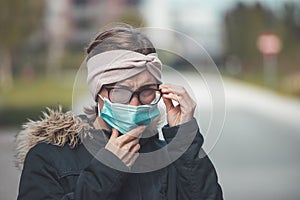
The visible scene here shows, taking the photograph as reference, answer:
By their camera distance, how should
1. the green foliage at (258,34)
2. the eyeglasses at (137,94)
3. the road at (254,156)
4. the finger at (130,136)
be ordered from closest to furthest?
the finger at (130,136)
the eyeglasses at (137,94)
the road at (254,156)
the green foliage at (258,34)

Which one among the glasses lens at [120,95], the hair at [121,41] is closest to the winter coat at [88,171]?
the glasses lens at [120,95]

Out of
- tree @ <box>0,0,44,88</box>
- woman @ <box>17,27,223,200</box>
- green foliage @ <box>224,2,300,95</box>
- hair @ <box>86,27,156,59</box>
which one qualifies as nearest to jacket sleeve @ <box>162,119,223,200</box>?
woman @ <box>17,27,223,200</box>

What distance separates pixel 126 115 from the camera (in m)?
2.10

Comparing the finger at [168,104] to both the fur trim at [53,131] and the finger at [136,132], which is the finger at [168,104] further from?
the fur trim at [53,131]

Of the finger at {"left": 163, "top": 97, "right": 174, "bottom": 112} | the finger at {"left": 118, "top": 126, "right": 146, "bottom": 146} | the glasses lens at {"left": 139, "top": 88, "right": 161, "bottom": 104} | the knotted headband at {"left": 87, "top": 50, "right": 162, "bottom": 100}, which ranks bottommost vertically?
the finger at {"left": 118, "top": 126, "right": 146, "bottom": 146}

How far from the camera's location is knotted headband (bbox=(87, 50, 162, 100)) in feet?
6.86

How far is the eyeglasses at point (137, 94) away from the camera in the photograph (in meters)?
2.09

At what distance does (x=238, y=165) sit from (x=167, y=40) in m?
9.07

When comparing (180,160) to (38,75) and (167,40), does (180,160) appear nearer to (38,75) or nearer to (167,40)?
(167,40)

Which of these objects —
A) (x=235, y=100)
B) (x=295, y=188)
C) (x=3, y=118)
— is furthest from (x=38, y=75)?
(x=295, y=188)

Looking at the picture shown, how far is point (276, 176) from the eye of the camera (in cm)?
1027

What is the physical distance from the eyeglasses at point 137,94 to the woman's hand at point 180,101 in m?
0.02

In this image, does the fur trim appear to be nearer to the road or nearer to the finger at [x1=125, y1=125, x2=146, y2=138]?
the finger at [x1=125, y1=125, x2=146, y2=138]

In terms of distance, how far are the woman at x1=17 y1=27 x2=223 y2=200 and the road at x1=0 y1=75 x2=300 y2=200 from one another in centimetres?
16
